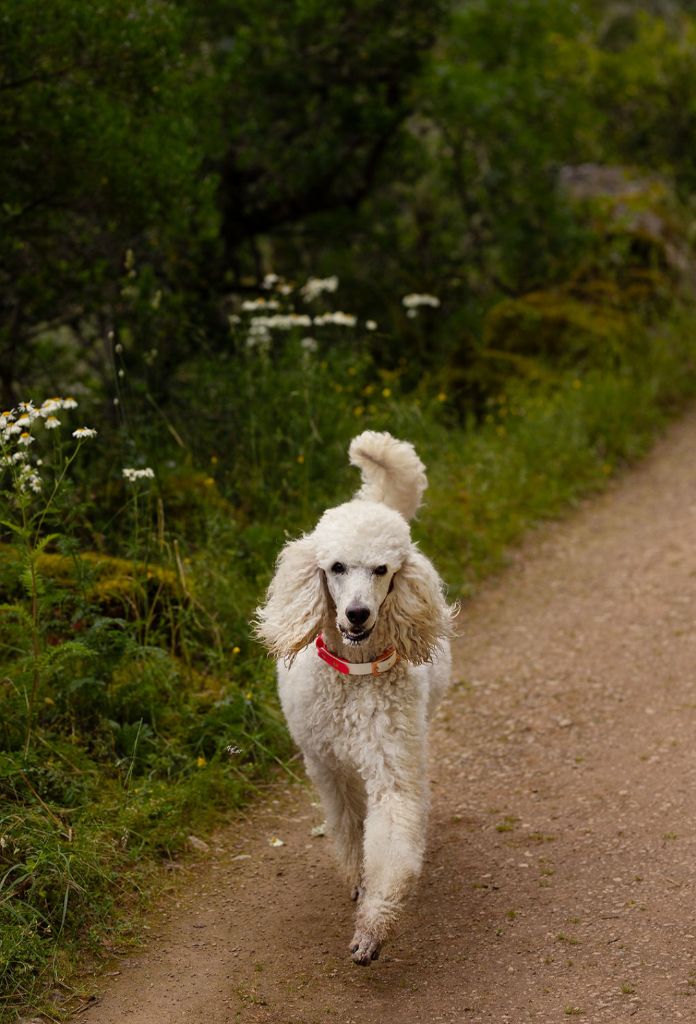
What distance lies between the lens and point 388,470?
4.47m

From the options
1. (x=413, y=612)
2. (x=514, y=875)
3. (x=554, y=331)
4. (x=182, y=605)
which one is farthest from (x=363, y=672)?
(x=554, y=331)

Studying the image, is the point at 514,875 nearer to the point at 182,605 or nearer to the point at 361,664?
the point at 361,664

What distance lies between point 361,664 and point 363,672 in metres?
0.03

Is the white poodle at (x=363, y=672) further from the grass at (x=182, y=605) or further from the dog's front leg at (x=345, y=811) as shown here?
the grass at (x=182, y=605)

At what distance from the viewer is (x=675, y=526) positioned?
8.13 m

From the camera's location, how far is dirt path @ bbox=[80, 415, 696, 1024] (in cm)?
372

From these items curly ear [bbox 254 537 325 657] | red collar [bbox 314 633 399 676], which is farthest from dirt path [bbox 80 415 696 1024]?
curly ear [bbox 254 537 325 657]

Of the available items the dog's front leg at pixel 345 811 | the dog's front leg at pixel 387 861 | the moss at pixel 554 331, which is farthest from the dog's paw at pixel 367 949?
the moss at pixel 554 331

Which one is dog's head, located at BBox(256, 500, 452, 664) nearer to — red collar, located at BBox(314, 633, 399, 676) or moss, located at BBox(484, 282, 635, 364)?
red collar, located at BBox(314, 633, 399, 676)

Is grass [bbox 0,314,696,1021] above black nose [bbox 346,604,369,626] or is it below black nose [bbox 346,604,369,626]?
below

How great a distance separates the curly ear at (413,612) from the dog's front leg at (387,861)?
0.44 metres

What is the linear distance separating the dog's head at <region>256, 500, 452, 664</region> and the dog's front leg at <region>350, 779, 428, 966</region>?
1.56 ft

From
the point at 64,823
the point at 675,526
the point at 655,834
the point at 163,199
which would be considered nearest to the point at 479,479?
the point at 675,526

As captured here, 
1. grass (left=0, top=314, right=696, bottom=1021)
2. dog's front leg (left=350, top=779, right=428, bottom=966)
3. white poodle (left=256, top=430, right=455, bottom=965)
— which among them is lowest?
grass (left=0, top=314, right=696, bottom=1021)
